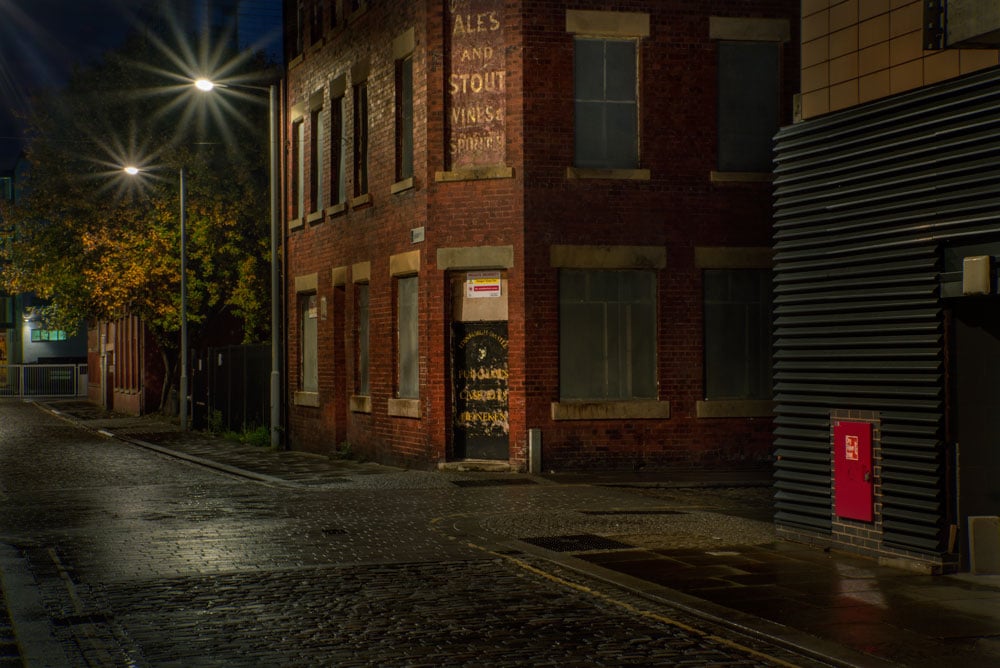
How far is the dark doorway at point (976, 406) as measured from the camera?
10.6 metres

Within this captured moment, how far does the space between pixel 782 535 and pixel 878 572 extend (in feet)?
6.01

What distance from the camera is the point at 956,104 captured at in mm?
10211

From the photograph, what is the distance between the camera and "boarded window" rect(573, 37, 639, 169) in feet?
67.4

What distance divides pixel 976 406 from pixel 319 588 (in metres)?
5.45

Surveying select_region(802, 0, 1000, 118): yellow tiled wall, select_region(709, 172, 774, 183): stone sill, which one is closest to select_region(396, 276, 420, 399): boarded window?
select_region(709, 172, 774, 183): stone sill

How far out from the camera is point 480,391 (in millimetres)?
20734

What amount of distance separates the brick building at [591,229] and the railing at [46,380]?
4769 cm

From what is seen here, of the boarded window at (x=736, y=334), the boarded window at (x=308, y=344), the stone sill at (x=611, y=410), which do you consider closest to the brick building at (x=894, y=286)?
the stone sill at (x=611, y=410)

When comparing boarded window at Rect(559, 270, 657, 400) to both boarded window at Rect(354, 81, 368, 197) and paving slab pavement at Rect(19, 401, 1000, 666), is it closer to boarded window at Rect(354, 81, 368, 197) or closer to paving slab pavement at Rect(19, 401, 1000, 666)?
paving slab pavement at Rect(19, 401, 1000, 666)

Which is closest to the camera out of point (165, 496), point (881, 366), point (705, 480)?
point (881, 366)

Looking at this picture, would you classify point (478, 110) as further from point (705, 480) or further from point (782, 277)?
point (782, 277)

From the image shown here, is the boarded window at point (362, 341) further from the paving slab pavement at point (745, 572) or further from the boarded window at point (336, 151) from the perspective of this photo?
the paving slab pavement at point (745, 572)

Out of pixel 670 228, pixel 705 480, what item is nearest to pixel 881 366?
pixel 705 480

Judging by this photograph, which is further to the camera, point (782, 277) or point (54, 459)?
point (54, 459)
